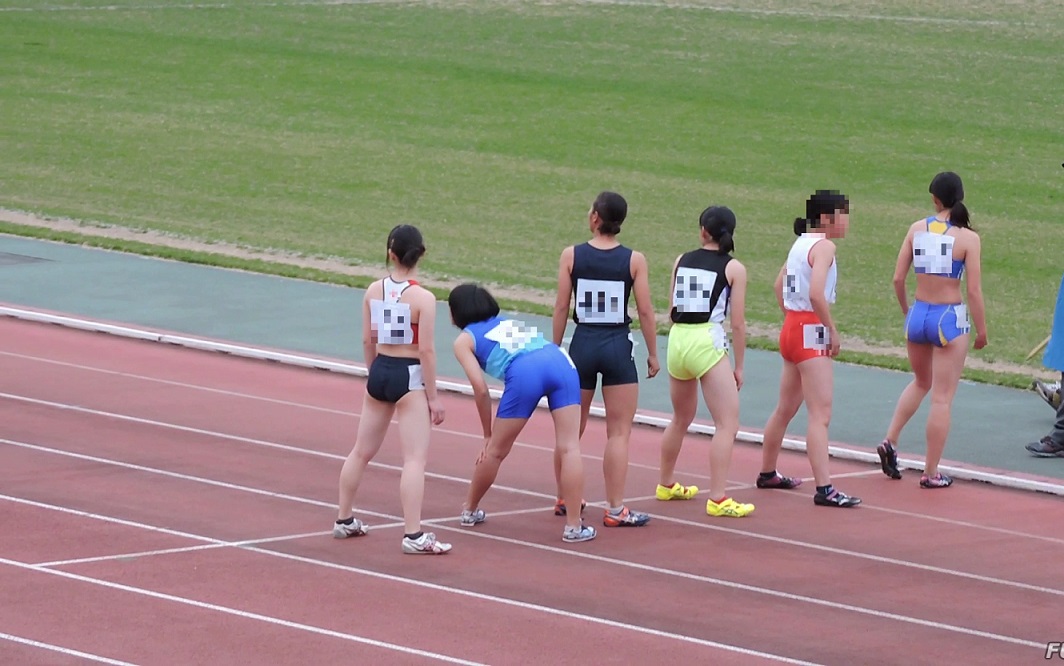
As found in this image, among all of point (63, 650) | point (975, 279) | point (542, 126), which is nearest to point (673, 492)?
point (975, 279)

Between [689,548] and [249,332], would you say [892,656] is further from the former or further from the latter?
[249,332]

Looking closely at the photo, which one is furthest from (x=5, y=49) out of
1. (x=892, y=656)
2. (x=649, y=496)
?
(x=892, y=656)

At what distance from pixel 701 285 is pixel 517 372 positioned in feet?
4.84

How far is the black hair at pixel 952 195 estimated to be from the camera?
11147 millimetres

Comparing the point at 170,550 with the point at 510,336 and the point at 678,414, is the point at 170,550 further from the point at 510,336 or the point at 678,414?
the point at 678,414

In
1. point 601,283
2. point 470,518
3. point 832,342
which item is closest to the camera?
point 601,283

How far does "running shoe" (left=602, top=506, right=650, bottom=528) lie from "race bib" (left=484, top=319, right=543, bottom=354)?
1305 mm

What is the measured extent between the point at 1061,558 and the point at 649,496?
9.00ft

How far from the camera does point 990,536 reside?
1062 centimetres

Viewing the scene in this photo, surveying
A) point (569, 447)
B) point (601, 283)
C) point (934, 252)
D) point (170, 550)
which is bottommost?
point (170, 550)

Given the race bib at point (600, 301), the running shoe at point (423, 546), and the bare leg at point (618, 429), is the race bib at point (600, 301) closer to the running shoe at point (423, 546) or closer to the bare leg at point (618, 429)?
the bare leg at point (618, 429)

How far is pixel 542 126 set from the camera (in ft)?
106

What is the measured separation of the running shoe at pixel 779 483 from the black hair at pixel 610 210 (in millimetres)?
2473

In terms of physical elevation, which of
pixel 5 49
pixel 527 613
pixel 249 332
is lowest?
pixel 527 613
